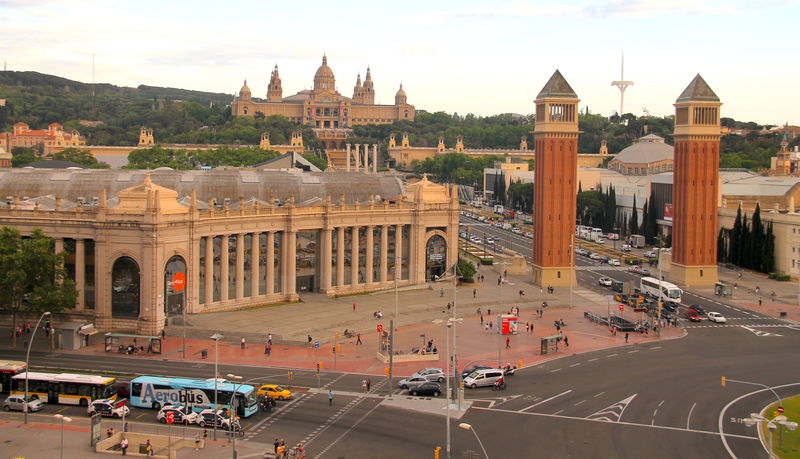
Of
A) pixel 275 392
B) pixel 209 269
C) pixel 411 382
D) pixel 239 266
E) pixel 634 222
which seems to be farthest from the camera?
pixel 634 222

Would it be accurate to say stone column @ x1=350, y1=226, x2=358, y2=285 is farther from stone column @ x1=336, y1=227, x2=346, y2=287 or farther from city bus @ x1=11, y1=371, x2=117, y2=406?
city bus @ x1=11, y1=371, x2=117, y2=406

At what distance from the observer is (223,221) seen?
91812 mm

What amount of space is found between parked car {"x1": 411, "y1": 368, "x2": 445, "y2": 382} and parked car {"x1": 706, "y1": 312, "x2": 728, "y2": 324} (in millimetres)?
41195

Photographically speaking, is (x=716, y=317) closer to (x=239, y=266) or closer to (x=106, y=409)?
(x=239, y=266)

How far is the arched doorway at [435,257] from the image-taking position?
114 metres

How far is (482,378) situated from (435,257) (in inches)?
1880

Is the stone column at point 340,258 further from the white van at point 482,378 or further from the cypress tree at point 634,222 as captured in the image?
the cypress tree at point 634,222

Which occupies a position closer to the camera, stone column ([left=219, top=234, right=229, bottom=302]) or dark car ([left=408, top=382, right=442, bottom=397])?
dark car ([left=408, top=382, right=442, bottom=397])

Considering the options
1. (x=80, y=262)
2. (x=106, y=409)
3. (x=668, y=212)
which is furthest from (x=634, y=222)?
(x=106, y=409)

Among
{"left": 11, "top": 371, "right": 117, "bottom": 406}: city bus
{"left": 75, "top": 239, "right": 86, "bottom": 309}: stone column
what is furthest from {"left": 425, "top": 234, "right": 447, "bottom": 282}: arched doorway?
{"left": 11, "top": 371, "right": 117, "bottom": 406}: city bus

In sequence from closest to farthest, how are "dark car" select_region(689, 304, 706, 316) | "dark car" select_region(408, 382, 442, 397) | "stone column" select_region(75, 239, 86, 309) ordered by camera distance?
"dark car" select_region(408, 382, 442, 397) → "stone column" select_region(75, 239, 86, 309) → "dark car" select_region(689, 304, 706, 316)

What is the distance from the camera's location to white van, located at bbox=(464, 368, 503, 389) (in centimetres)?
6725

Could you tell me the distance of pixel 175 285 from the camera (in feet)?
277

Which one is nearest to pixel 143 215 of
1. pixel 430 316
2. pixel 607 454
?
pixel 430 316
